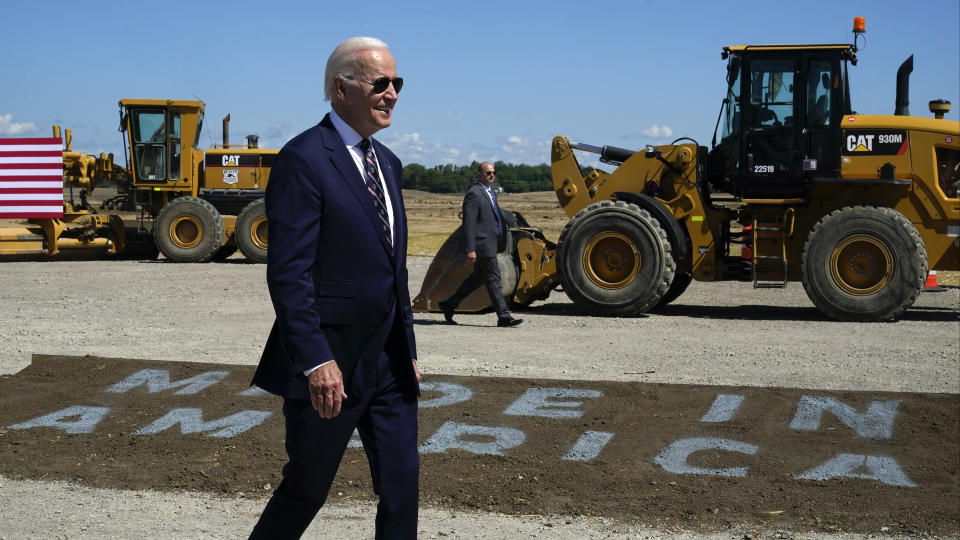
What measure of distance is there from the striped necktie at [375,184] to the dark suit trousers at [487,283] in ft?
29.6

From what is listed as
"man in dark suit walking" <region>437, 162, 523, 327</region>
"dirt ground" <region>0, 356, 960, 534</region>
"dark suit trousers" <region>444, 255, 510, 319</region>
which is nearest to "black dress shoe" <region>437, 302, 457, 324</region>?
"dark suit trousers" <region>444, 255, 510, 319</region>

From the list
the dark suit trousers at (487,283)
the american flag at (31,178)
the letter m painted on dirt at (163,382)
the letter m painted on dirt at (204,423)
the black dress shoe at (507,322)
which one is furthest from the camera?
the american flag at (31,178)

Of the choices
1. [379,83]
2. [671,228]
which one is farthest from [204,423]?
[671,228]

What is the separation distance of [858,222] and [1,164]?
58.9 feet

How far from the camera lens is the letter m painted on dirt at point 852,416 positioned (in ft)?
24.5

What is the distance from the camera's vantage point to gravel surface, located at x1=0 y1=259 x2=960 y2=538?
557 cm

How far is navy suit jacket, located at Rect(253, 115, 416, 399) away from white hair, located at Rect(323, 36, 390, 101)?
0.61ft

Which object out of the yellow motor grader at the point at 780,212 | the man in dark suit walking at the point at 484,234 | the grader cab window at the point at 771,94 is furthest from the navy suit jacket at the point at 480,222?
the grader cab window at the point at 771,94

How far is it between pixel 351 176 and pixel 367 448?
936 millimetres

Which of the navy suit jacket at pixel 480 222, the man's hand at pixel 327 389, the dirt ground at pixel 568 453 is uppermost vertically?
the navy suit jacket at pixel 480 222

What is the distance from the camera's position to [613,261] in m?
14.8

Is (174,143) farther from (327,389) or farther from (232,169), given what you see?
(327,389)

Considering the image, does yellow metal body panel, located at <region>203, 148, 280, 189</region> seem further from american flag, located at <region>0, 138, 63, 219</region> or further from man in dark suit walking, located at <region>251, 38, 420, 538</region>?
man in dark suit walking, located at <region>251, 38, 420, 538</region>

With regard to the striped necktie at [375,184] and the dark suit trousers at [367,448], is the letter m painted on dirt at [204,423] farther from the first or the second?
the striped necktie at [375,184]
